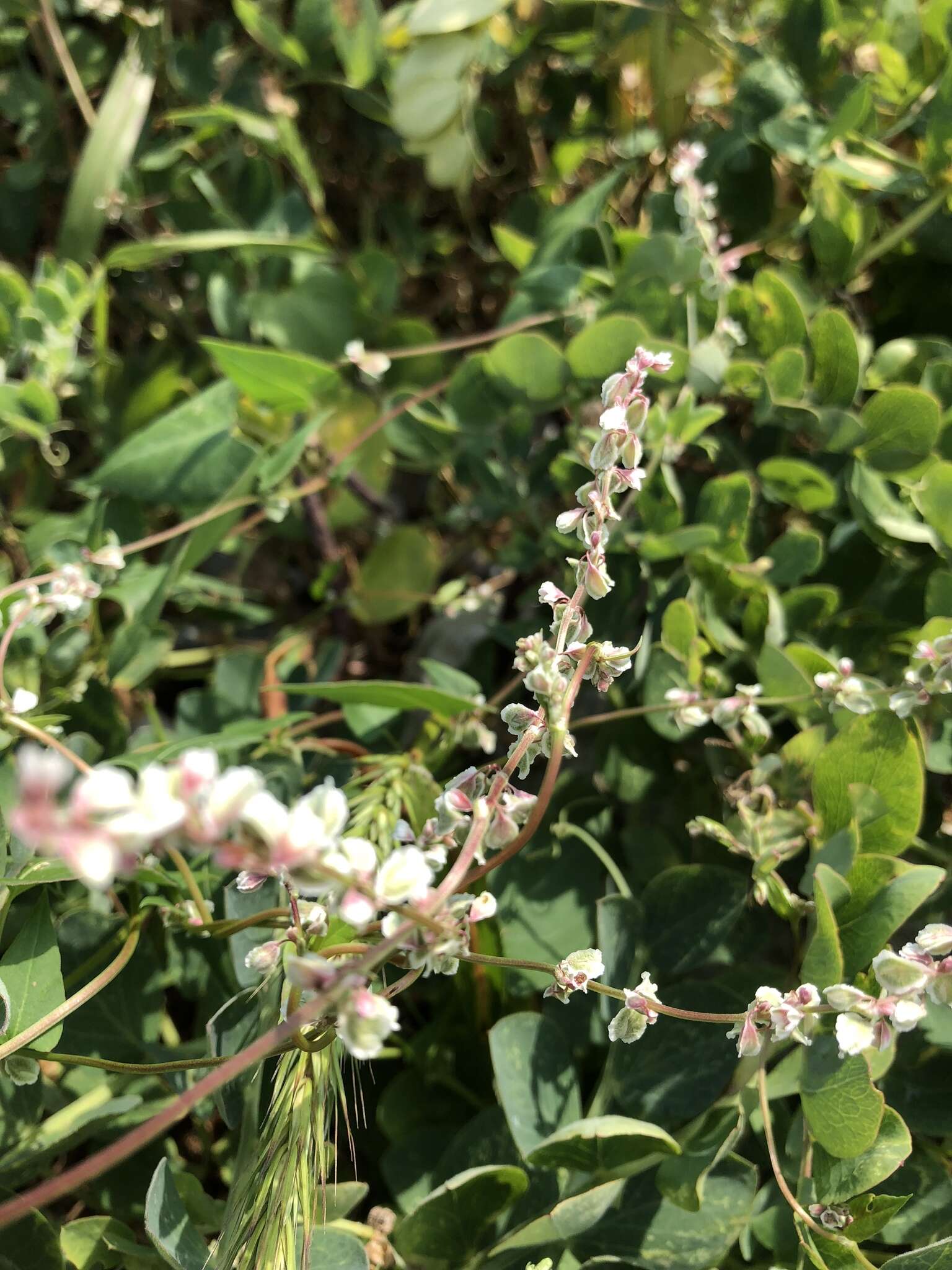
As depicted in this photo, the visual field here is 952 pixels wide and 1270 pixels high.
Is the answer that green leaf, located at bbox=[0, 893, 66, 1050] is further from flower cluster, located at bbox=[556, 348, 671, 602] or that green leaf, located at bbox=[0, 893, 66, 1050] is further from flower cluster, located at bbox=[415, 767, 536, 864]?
flower cluster, located at bbox=[556, 348, 671, 602]

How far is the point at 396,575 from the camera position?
0.90 meters

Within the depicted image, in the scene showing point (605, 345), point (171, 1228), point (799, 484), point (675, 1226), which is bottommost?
point (675, 1226)

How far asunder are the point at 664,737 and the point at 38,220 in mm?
868

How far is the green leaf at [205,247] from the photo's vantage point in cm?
84

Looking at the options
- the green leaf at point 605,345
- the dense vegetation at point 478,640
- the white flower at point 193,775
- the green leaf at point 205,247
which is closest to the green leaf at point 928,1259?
the dense vegetation at point 478,640

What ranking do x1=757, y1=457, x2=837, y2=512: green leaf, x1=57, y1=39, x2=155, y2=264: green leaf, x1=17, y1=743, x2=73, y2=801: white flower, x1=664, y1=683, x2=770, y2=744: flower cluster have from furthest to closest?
x1=57, y1=39, x2=155, y2=264: green leaf → x1=757, y1=457, x2=837, y2=512: green leaf → x1=664, y1=683, x2=770, y2=744: flower cluster → x1=17, y1=743, x2=73, y2=801: white flower

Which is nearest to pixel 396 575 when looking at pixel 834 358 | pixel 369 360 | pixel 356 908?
pixel 369 360

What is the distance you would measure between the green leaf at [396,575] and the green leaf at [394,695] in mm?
260

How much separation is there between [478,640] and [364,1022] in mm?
564

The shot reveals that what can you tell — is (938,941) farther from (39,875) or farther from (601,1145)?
(39,875)

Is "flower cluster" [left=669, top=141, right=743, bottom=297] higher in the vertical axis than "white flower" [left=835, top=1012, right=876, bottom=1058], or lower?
higher

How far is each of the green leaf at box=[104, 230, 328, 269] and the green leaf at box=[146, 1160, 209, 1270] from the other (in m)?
0.70

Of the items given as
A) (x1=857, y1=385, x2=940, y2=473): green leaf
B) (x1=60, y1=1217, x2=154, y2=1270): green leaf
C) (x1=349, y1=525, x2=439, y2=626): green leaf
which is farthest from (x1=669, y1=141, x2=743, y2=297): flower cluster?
(x1=60, y1=1217, x2=154, y2=1270): green leaf

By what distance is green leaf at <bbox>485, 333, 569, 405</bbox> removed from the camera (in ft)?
2.28
